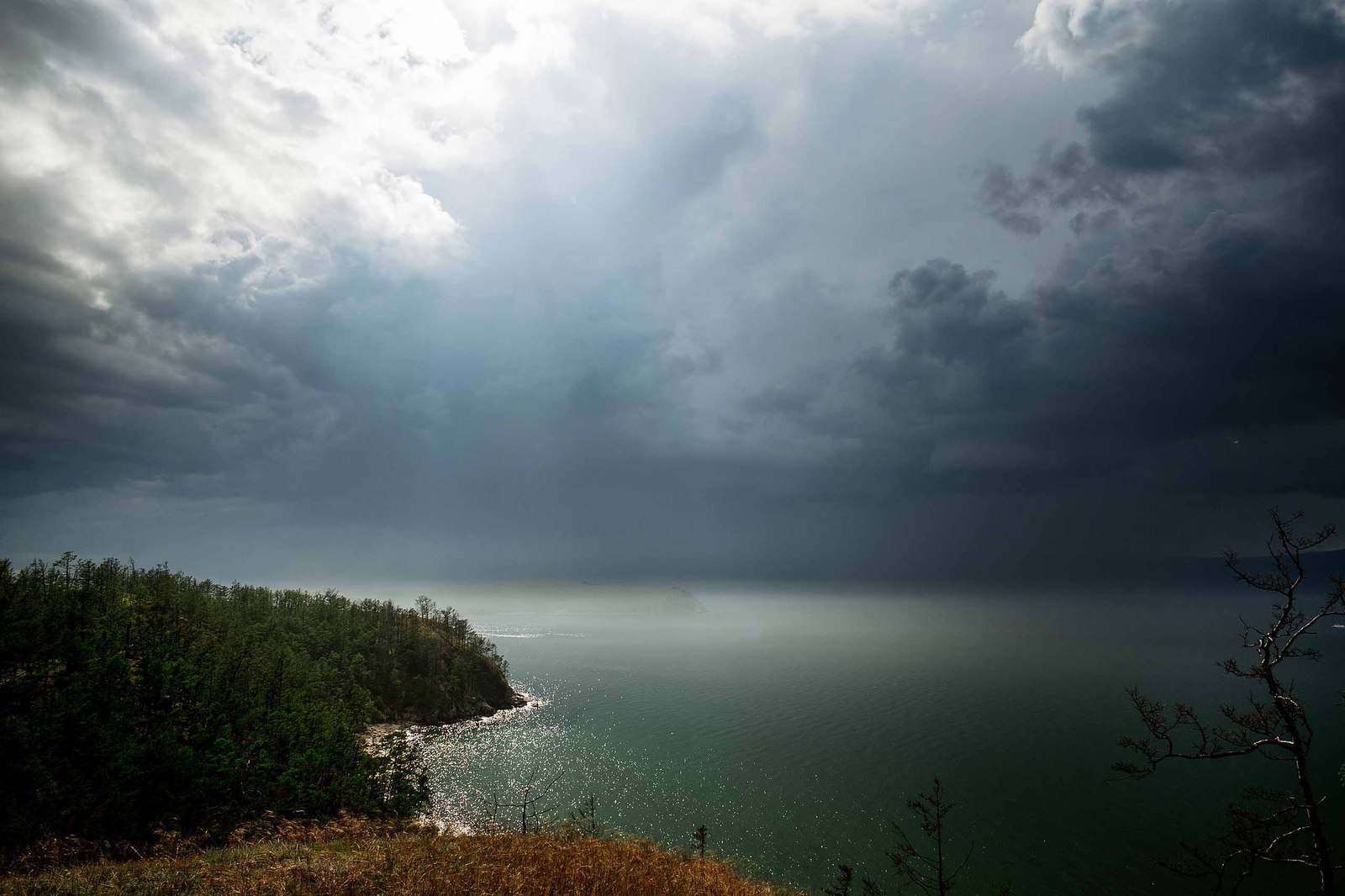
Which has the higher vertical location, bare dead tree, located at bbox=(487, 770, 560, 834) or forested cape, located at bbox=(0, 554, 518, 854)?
forested cape, located at bbox=(0, 554, 518, 854)

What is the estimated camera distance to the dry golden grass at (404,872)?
49.0 feet

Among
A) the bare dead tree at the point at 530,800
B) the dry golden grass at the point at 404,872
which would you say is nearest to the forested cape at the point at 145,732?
the bare dead tree at the point at 530,800

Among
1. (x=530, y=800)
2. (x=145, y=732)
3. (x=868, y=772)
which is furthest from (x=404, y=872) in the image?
(x=868, y=772)

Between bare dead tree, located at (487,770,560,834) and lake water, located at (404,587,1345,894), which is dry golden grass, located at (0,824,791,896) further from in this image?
bare dead tree, located at (487,770,560,834)

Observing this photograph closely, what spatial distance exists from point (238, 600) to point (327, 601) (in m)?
22.7

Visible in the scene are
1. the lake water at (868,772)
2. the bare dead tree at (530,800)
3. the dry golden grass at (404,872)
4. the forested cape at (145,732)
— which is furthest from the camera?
the bare dead tree at (530,800)

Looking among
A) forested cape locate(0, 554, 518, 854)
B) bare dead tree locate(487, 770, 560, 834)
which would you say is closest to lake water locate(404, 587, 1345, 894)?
bare dead tree locate(487, 770, 560, 834)

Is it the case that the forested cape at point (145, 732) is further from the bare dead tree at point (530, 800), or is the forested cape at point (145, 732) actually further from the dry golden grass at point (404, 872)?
the dry golden grass at point (404, 872)

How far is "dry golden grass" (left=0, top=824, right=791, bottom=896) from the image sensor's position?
1495cm

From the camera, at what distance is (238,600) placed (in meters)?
136

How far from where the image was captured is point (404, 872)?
627 inches

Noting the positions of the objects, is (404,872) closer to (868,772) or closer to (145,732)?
(145,732)

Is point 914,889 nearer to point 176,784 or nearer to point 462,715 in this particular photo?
point 176,784

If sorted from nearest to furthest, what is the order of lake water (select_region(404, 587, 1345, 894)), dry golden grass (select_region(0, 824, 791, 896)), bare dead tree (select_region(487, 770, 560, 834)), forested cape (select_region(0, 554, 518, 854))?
dry golden grass (select_region(0, 824, 791, 896)) → forested cape (select_region(0, 554, 518, 854)) → lake water (select_region(404, 587, 1345, 894)) → bare dead tree (select_region(487, 770, 560, 834))
